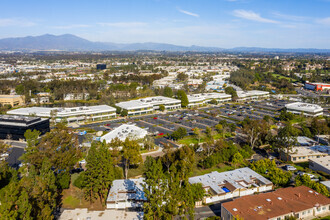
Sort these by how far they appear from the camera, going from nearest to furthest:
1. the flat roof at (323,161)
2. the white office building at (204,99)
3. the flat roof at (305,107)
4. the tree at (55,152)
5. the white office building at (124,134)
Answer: the tree at (55,152) → the flat roof at (323,161) → the white office building at (124,134) → the flat roof at (305,107) → the white office building at (204,99)

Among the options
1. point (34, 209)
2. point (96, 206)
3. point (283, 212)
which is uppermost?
point (34, 209)

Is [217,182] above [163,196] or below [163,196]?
below

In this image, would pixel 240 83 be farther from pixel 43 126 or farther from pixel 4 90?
pixel 4 90

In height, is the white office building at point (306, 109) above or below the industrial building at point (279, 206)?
above

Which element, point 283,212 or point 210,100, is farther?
point 210,100

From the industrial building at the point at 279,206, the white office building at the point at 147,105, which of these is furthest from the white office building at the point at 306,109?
the industrial building at the point at 279,206

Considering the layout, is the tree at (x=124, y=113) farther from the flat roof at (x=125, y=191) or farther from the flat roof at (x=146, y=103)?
the flat roof at (x=125, y=191)

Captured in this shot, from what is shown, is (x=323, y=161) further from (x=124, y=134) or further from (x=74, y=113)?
(x=74, y=113)

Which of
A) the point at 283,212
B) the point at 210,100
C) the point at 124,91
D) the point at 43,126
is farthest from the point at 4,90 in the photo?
the point at 283,212
